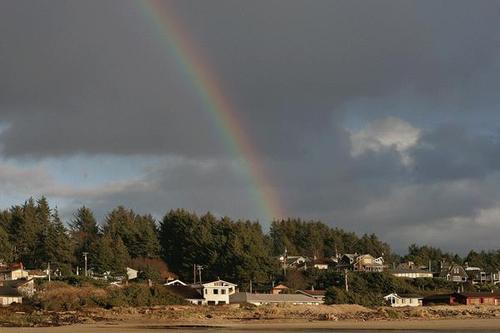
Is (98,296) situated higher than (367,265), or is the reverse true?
(367,265)

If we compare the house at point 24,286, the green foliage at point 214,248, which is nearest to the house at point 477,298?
the green foliage at point 214,248

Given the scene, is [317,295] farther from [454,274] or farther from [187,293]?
[454,274]

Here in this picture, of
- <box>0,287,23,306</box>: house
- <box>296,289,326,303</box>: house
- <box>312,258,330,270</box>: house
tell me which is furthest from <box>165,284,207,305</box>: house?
<box>312,258,330,270</box>: house

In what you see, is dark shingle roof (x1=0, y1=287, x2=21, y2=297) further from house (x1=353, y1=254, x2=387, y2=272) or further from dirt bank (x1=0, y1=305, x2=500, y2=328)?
house (x1=353, y1=254, x2=387, y2=272)

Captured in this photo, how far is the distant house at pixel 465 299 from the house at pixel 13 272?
5625 centimetres

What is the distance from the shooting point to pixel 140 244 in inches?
4530

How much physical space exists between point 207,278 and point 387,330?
186 feet

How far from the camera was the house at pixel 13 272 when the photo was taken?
328 ft

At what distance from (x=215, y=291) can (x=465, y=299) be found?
112 feet

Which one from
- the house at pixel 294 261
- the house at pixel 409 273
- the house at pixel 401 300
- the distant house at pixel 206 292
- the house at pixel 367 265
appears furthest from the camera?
the house at pixel 409 273

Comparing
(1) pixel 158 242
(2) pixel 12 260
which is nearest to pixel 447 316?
(1) pixel 158 242

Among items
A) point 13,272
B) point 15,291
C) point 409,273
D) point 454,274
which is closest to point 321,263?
point 409,273

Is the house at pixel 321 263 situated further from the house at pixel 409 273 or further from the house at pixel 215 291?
the house at pixel 215 291

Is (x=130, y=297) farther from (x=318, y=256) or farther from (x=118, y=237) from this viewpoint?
(x=318, y=256)
